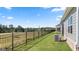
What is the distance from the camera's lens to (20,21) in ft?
36.4
